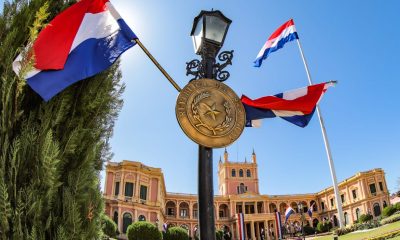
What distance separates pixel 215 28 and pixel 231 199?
202 ft

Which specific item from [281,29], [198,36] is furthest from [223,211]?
[198,36]

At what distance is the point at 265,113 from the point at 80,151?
2.85 m

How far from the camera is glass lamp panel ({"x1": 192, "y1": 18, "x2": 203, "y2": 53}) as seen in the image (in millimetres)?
4434

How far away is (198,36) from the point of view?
4551 mm

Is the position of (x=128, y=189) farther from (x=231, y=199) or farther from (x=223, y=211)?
(x=223, y=211)

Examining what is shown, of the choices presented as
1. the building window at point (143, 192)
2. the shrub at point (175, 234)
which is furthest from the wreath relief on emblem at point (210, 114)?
the building window at point (143, 192)

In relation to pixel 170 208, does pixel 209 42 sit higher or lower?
lower

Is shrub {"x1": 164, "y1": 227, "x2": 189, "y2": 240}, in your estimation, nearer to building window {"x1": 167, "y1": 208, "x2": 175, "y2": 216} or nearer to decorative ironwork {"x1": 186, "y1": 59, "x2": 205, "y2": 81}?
decorative ironwork {"x1": 186, "y1": 59, "x2": 205, "y2": 81}

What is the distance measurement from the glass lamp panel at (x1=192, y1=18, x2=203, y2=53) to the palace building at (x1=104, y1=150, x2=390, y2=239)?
121ft

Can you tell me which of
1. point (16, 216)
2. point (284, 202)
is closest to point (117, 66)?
point (16, 216)

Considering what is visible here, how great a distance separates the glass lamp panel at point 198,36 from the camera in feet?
14.5

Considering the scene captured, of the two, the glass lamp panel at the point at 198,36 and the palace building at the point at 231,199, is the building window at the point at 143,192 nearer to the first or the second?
the palace building at the point at 231,199

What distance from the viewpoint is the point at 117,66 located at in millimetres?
4137

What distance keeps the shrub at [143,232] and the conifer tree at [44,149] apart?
2455cm
